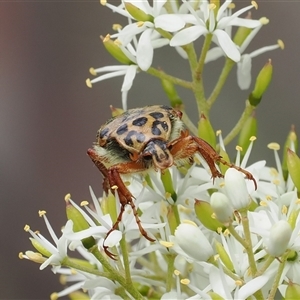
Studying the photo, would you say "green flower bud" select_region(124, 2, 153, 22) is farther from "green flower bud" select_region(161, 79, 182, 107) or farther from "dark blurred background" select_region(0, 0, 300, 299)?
"dark blurred background" select_region(0, 0, 300, 299)

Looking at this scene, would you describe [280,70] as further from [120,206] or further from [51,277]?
[120,206]

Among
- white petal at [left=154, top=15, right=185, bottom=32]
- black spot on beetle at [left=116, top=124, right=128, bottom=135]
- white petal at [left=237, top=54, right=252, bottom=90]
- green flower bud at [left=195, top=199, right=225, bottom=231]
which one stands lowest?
green flower bud at [left=195, top=199, right=225, bottom=231]

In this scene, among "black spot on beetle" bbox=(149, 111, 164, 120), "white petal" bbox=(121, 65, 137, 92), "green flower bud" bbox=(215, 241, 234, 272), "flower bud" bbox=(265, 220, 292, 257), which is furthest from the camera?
"white petal" bbox=(121, 65, 137, 92)

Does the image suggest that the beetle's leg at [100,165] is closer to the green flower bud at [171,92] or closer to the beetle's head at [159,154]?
the beetle's head at [159,154]

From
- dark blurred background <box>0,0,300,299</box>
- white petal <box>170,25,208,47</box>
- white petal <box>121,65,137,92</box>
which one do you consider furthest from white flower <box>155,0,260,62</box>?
dark blurred background <box>0,0,300,299</box>

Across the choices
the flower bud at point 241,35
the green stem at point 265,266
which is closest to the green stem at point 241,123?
the flower bud at point 241,35

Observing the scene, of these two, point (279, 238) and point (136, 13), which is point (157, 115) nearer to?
point (136, 13)
